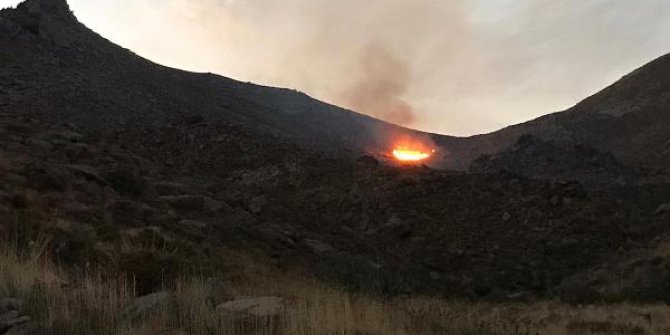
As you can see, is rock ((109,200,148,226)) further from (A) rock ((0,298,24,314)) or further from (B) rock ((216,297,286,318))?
(A) rock ((0,298,24,314))

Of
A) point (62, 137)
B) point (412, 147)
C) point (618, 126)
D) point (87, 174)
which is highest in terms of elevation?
point (618, 126)

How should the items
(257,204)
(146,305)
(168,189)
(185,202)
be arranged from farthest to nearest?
(257,204) → (168,189) → (185,202) → (146,305)

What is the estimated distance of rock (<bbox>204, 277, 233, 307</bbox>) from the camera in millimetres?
7783

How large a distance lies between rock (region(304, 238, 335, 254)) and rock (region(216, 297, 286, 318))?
12881mm

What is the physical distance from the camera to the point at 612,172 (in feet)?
136

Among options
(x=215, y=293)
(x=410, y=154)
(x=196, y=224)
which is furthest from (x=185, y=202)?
(x=410, y=154)

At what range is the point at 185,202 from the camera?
845 inches

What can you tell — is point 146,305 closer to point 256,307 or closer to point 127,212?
point 256,307

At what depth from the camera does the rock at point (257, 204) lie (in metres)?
24.7

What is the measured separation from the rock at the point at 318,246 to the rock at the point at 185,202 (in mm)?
3871

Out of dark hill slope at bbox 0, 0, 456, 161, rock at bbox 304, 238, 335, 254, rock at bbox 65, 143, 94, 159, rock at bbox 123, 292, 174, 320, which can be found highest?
dark hill slope at bbox 0, 0, 456, 161

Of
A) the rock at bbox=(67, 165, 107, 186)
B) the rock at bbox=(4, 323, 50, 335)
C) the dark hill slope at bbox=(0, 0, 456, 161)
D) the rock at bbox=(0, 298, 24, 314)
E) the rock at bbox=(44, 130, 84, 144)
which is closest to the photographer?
the rock at bbox=(4, 323, 50, 335)

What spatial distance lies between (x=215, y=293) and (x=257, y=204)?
1756cm

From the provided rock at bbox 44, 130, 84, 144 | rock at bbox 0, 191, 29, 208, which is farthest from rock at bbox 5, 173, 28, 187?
rock at bbox 44, 130, 84, 144
